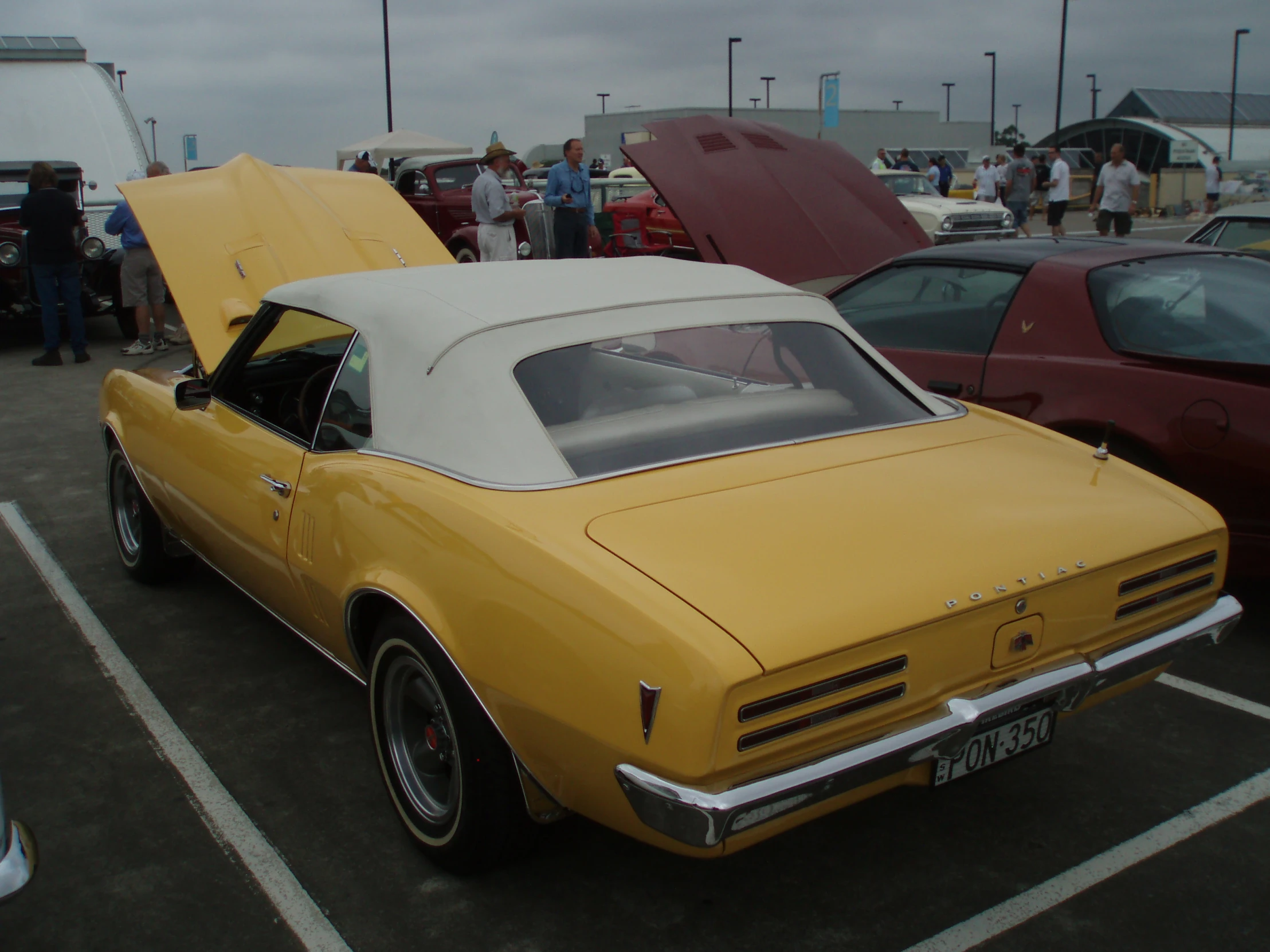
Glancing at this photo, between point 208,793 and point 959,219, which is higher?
point 959,219

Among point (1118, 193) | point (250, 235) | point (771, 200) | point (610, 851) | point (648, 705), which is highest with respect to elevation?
point (1118, 193)

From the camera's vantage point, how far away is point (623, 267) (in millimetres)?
3617

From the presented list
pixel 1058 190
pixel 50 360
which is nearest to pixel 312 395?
pixel 50 360

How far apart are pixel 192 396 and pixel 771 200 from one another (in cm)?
367

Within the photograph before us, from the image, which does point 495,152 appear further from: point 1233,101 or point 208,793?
point 1233,101

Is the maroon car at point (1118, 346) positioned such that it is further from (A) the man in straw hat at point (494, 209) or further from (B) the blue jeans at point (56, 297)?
(B) the blue jeans at point (56, 297)

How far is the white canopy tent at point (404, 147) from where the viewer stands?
2206 cm

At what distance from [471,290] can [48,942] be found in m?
1.95

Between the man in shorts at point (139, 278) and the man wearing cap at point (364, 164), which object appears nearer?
the man in shorts at point (139, 278)

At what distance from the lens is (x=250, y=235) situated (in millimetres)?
5496

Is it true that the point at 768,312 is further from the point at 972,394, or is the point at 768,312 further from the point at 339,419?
the point at 972,394

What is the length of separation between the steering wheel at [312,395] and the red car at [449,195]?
417 inches

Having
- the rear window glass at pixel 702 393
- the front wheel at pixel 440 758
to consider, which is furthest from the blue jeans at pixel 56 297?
the front wheel at pixel 440 758

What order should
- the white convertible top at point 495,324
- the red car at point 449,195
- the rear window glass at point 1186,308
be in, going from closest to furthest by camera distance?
the white convertible top at point 495,324, the rear window glass at point 1186,308, the red car at point 449,195
